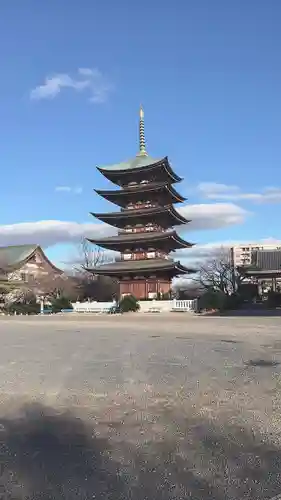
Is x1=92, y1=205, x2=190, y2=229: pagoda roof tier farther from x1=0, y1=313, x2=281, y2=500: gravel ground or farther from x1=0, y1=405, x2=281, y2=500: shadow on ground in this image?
x1=0, y1=405, x2=281, y2=500: shadow on ground

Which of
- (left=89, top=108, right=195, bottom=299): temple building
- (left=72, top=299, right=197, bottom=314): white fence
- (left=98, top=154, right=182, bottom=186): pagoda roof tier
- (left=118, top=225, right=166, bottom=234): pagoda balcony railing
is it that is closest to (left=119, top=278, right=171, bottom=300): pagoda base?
(left=89, top=108, right=195, bottom=299): temple building

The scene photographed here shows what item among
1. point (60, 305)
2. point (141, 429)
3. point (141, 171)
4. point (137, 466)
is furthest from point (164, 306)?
point (137, 466)

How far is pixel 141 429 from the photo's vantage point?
220 inches

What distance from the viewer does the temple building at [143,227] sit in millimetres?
48125

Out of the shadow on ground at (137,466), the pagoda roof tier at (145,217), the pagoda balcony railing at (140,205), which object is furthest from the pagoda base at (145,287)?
the shadow on ground at (137,466)

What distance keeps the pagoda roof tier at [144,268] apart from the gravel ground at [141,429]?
1387 inches

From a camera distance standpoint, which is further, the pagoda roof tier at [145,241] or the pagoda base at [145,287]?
the pagoda base at [145,287]

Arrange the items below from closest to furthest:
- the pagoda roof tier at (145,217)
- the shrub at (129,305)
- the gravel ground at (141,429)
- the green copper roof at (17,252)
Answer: the gravel ground at (141,429)
the shrub at (129,305)
the pagoda roof tier at (145,217)
the green copper roof at (17,252)

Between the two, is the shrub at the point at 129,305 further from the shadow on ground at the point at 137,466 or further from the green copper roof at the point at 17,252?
the shadow on ground at the point at 137,466

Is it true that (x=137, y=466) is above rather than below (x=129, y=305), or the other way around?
below

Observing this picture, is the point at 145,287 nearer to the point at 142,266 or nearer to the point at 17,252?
the point at 142,266

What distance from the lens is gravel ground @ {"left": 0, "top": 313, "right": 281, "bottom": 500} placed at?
Result: 394 cm

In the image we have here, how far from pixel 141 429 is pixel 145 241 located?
4264cm

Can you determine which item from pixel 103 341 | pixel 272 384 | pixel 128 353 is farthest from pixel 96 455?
pixel 103 341
